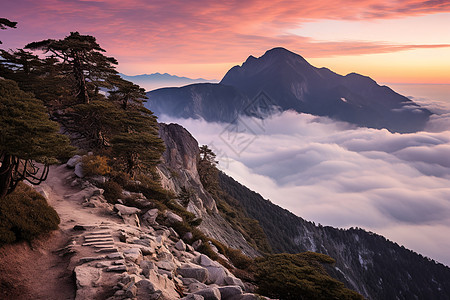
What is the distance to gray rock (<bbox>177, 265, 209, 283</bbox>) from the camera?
420 inches

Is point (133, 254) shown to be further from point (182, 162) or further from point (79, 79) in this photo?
point (182, 162)

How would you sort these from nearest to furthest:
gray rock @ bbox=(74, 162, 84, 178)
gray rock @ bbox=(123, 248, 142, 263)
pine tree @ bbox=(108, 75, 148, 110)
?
gray rock @ bbox=(123, 248, 142, 263) → gray rock @ bbox=(74, 162, 84, 178) → pine tree @ bbox=(108, 75, 148, 110)

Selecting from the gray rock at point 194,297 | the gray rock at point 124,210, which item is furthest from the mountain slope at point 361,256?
the gray rock at point 194,297

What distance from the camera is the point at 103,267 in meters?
8.51

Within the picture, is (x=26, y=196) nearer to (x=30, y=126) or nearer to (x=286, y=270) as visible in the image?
(x=30, y=126)

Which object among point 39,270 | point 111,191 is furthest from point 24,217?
point 111,191

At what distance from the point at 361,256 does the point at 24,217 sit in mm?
196327

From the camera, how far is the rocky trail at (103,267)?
24.8ft

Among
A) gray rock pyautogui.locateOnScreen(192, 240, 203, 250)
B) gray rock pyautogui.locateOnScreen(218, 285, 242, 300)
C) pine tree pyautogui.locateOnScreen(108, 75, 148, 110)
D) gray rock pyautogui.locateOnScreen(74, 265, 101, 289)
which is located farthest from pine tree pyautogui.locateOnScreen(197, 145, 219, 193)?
gray rock pyautogui.locateOnScreen(74, 265, 101, 289)

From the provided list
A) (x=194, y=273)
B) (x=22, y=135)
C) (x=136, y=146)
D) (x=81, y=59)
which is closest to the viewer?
(x=22, y=135)

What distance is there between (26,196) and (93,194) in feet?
19.4

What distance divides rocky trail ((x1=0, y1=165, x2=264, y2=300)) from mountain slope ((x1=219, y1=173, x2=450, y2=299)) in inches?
4160

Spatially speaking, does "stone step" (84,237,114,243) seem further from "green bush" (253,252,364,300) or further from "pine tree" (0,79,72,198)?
"green bush" (253,252,364,300)

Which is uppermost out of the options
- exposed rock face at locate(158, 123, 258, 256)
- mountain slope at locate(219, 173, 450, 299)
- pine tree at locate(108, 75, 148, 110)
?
pine tree at locate(108, 75, 148, 110)
